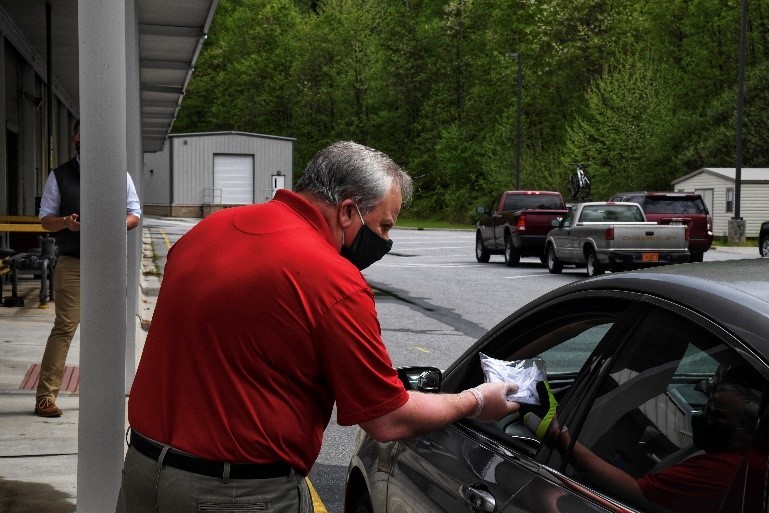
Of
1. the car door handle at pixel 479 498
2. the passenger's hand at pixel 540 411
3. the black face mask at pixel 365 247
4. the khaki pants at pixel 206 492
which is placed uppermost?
the black face mask at pixel 365 247

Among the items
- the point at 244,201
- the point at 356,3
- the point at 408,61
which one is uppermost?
the point at 356,3

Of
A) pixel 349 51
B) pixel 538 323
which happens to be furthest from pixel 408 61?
pixel 538 323

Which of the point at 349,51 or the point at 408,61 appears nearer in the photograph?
the point at 408,61

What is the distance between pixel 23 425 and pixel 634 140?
5299cm

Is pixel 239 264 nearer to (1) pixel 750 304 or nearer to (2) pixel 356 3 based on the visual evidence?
(1) pixel 750 304

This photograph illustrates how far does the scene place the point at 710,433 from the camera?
2.56m

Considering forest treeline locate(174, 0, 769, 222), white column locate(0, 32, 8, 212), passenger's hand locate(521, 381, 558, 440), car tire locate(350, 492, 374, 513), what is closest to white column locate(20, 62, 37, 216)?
white column locate(0, 32, 8, 212)

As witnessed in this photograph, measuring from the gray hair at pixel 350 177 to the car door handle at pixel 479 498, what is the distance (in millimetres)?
801

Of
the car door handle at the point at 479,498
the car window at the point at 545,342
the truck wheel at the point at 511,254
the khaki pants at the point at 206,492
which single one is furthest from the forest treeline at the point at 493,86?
the khaki pants at the point at 206,492

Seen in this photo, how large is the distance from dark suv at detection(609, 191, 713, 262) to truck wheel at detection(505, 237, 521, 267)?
337cm

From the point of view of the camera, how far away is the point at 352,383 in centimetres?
280

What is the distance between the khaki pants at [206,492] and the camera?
111 inches

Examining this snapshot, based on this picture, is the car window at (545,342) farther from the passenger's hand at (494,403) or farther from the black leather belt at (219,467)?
the black leather belt at (219,467)

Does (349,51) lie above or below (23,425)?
above
